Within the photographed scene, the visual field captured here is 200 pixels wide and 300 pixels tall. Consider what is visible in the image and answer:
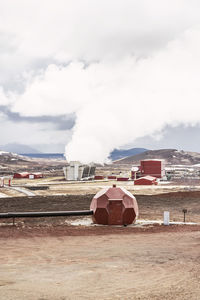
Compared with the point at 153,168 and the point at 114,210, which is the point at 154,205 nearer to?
the point at 114,210

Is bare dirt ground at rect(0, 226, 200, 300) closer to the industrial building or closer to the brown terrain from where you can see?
the brown terrain

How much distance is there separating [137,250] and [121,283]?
17.0ft

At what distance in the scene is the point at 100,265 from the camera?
45.3 feet

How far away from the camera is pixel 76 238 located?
19.6 m

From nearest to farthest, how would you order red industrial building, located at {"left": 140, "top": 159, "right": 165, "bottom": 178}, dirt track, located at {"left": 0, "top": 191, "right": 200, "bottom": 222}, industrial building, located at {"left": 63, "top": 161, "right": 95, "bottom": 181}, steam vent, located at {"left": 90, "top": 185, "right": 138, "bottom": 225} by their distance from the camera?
1. steam vent, located at {"left": 90, "top": 185, "right": 138, "bottom": 225}
2. dirt track, located at {"left": 0, "top": 191, "right": 200, "bottom": 222}
3. red industrial building, located at {"left": 140, "top": 159, "right": 165, "bottom": 178}
4. industrial building, located at {"left": 63, "top": 161, "right": 95, "bottom": 181}

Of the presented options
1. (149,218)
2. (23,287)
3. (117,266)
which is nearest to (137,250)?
(117,266)

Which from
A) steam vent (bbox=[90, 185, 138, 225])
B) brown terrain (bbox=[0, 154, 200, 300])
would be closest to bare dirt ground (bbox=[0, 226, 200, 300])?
brown terrain (bbox=[0, 154, 200, 300])

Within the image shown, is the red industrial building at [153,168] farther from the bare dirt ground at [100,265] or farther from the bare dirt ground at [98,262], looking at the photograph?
the bare dirt ground at [100,265]

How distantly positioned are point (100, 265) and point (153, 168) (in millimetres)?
83767

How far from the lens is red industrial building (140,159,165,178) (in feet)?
314

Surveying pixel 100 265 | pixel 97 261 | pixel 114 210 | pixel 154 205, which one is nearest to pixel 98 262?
pixel 97 261

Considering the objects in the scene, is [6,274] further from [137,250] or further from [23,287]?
[137,250]

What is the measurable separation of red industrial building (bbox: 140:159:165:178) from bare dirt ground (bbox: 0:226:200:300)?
7491 centimetres

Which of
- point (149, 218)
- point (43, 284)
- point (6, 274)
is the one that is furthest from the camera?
point (149, 218)
